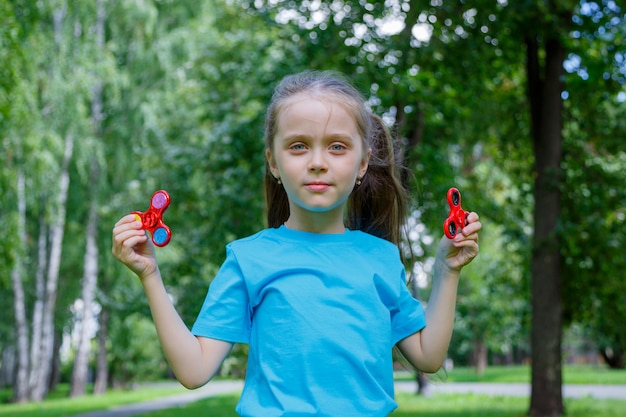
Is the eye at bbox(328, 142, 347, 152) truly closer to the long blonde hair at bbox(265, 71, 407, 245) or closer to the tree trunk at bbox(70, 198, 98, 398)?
the long blonde hair at bbox(265, 71, 407, 245)

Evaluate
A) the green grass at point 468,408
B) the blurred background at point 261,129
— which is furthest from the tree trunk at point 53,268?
the green grass at point 468,408

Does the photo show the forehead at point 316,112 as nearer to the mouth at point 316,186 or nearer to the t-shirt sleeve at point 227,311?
the mouth at point 316,186

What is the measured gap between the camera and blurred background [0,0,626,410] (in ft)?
33.8

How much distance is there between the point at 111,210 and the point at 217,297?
17983mm

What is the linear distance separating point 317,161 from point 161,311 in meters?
0.51

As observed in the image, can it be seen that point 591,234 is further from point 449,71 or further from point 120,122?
point 120,122

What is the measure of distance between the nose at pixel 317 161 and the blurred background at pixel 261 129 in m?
1.05

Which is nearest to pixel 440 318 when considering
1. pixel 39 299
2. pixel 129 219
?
pixel 129 219

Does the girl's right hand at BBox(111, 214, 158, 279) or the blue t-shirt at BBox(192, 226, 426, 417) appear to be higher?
the girl's right hand at BBox(111, 214, 158, 279)

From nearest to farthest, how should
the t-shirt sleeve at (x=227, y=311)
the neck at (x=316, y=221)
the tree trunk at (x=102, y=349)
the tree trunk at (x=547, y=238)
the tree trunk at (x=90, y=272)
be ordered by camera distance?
the t-shirt sleeve at (x=227, y=311) → the neck at (x=316, y=221) → the tree trunk at (x=547, y=238) → the tree trunk at (x=90, y=272) → the tree trunk at (x=102, y=349)

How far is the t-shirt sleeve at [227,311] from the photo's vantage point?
1942 mm

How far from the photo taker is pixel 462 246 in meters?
2.03

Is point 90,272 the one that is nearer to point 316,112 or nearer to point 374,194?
point 374,194

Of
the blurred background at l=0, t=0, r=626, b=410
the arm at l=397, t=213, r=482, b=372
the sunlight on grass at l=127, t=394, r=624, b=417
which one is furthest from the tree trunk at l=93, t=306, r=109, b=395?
the arm at l=397, t=213, r=482, b=372
